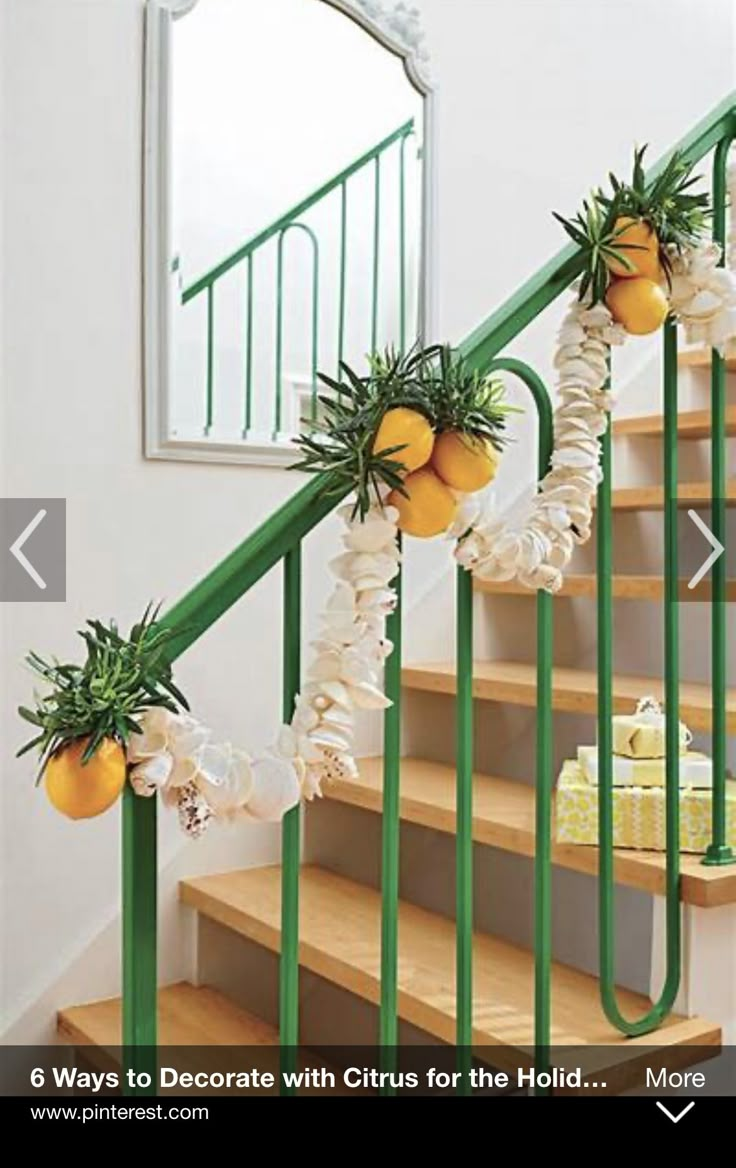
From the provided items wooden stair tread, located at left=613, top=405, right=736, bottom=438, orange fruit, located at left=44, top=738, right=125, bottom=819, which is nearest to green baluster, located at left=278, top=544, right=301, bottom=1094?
orange fruit, located at left=44, top=738, right=125, bottom=819

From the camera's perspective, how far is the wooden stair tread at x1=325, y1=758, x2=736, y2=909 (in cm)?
159

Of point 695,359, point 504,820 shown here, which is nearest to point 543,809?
point 504,820

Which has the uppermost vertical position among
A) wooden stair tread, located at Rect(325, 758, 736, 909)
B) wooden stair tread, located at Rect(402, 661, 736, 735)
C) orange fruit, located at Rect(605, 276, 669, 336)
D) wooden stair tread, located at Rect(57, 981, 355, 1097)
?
orange fruit, located at Rect(605, 276, 669, 336)

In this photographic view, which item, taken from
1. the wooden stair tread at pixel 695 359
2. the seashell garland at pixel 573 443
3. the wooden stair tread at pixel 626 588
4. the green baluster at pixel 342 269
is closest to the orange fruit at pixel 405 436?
the seashell garland at pixel 573 443

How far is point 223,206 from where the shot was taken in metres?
2.33

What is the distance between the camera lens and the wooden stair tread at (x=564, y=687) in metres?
1.90

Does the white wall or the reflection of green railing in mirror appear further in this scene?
the reflection of green railing in mirror

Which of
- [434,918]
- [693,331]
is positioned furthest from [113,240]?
[434,918]

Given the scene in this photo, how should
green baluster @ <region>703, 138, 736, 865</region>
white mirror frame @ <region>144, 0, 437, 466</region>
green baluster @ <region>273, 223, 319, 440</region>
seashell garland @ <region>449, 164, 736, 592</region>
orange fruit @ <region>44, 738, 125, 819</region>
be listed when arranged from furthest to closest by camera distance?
green baluster @ <region>273, 223, 319, 440</region> < white mirror frame @ <region>144, 0, 437, 466</region> < green baluster @ <region>703, 138, 736, 865</region> < seashell garland @ <region>449, 164, 736, 592</region> < orange fruit @ <region>44, 738, 125, 819</region>

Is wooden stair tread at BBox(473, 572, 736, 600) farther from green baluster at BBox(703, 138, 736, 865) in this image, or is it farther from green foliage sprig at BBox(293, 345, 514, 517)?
green foliage sprig at BBox(293, 345, 514, 517)

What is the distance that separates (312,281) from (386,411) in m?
1.41

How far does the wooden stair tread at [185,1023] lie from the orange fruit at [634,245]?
50.8 inches

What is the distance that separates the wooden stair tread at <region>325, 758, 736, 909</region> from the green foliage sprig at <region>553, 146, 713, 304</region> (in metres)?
0.69
